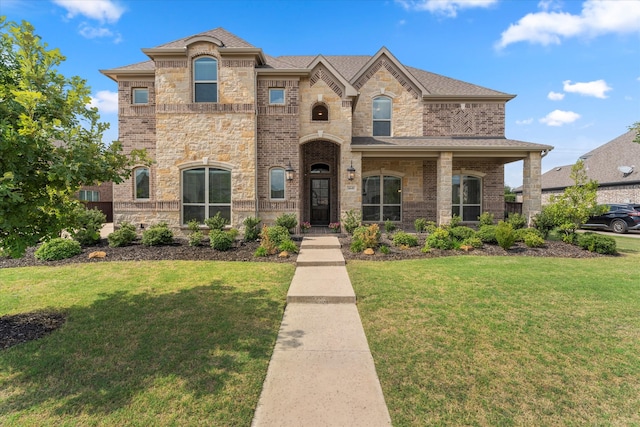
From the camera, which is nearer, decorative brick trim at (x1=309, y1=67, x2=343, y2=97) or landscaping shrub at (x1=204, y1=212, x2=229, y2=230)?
landscaping shrub at (x1=204, y1=212, x2=229, y2=230)

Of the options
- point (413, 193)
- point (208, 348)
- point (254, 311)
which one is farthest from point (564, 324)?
point (413, 193)

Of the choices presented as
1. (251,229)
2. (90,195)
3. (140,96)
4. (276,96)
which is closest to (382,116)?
(276,96)

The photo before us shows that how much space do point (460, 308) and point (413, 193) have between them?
32.0 ft

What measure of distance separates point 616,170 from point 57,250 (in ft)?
107

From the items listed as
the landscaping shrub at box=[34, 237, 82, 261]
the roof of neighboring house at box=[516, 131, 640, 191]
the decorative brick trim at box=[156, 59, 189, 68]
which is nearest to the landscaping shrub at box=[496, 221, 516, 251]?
the decorative brick trim at box=[156, 59, 189, 68]

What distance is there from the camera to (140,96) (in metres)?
11.6

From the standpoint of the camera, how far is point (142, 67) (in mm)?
11562

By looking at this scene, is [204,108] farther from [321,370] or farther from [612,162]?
[612,162]

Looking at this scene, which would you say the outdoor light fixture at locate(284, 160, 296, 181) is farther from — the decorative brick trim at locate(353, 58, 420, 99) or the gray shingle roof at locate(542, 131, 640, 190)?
the gray shingle roof at locate(542, 131, 640, 190)

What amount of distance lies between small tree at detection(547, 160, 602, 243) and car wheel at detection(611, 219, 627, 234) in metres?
8.32

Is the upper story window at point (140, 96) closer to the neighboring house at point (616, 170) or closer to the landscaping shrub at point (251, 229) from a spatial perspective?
the landscaping shrub at point (251, 229)

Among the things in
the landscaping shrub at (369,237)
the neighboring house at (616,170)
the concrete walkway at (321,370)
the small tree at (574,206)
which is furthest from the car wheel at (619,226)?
the concrete walkway at (321,370)

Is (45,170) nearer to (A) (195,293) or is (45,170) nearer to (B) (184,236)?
(A) (195,293)

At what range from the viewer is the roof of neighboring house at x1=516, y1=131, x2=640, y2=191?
21359 millimetres
